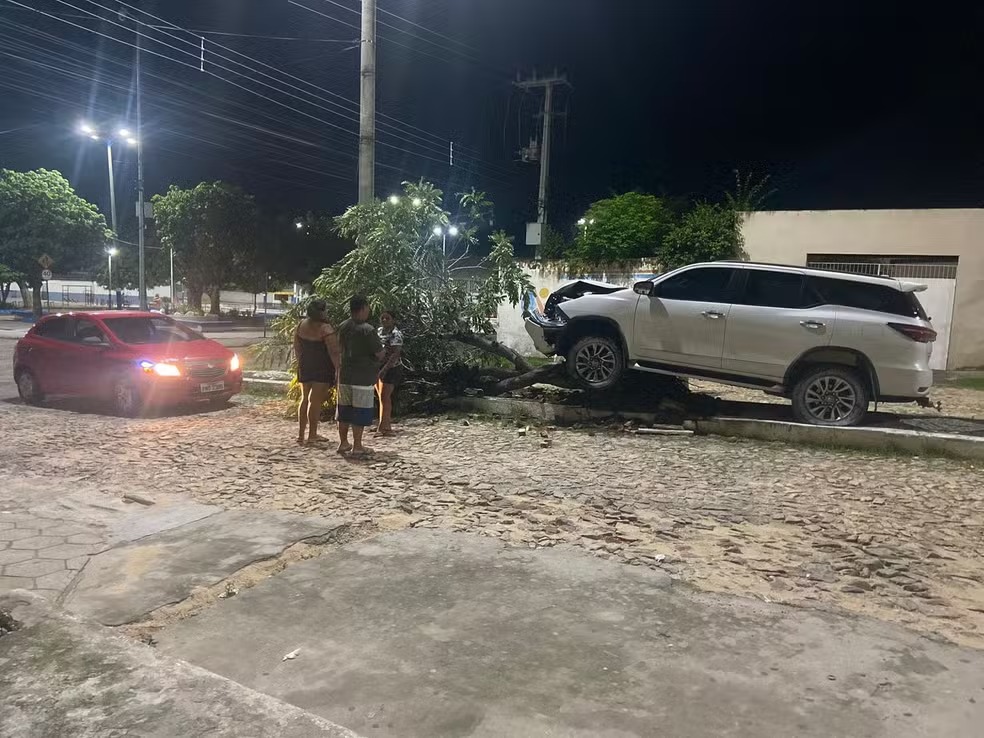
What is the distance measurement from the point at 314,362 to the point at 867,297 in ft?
21.2

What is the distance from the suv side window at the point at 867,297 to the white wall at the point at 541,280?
9241mm

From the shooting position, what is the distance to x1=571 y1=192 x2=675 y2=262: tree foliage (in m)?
17.6

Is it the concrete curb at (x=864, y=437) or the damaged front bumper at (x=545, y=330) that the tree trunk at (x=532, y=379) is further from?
the concrete curb at (x=864, y=437)

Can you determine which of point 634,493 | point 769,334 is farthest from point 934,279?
point 634,493

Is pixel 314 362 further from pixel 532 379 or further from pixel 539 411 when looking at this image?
pixel 532 379

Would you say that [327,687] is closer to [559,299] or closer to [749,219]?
[559,299]

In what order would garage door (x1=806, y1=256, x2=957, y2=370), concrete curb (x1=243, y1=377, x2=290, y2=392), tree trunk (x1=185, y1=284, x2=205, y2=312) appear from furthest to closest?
tree trunk (x1=185, y1=284, x2=205, y2=312)
garage door (x1=806, y1=256, x2=957, y2=370)
concrete curb (x1=243, y1=377, x2=290, y2=392)

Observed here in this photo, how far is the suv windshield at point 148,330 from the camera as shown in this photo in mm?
10703

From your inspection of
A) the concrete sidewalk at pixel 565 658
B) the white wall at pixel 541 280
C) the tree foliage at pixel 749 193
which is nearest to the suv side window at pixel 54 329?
the concrete sidewalk at pixel 565 658

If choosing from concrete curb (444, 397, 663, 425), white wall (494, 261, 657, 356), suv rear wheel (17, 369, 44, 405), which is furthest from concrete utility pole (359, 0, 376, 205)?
white wall (494, 261, 657, 356)

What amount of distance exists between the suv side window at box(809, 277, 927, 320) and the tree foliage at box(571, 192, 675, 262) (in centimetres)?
916

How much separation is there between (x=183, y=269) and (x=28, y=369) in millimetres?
37725

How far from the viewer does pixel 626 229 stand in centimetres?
1759

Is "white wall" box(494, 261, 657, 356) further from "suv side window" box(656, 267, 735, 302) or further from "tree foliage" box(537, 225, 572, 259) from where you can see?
"suv side window" box(656, 267, 735, 302)
